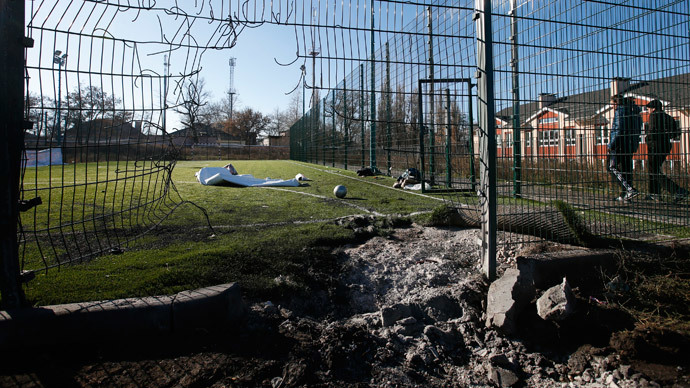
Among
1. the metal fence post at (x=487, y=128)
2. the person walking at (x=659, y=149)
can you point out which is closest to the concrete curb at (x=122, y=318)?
the metal fence post at (x=487, y=128)

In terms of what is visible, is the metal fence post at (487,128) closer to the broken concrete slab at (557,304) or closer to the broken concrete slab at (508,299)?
the broken concrete slab at (508,299)

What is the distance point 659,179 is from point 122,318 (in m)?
4.82

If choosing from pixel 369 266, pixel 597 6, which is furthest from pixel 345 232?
pixel 597 6

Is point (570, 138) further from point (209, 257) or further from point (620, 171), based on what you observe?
point (209, 257)

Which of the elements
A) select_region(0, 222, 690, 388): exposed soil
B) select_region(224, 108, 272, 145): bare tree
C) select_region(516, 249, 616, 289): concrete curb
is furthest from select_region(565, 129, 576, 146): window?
select_region(224, 108, 272, 145): bare tree

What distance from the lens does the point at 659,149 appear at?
428 centimetres

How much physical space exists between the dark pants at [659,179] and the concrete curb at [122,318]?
4.24m

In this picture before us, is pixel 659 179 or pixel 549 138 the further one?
pixel 659 179

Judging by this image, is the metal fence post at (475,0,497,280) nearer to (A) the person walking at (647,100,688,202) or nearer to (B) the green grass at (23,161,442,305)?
(B) the green grass at (23,161,442,305)

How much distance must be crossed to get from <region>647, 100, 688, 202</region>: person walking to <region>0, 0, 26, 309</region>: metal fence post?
16.8ft

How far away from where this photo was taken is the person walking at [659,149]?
13.5 feet

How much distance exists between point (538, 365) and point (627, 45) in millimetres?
3384

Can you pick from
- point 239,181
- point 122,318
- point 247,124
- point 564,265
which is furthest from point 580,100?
point 247,124

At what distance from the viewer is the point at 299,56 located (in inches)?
128
